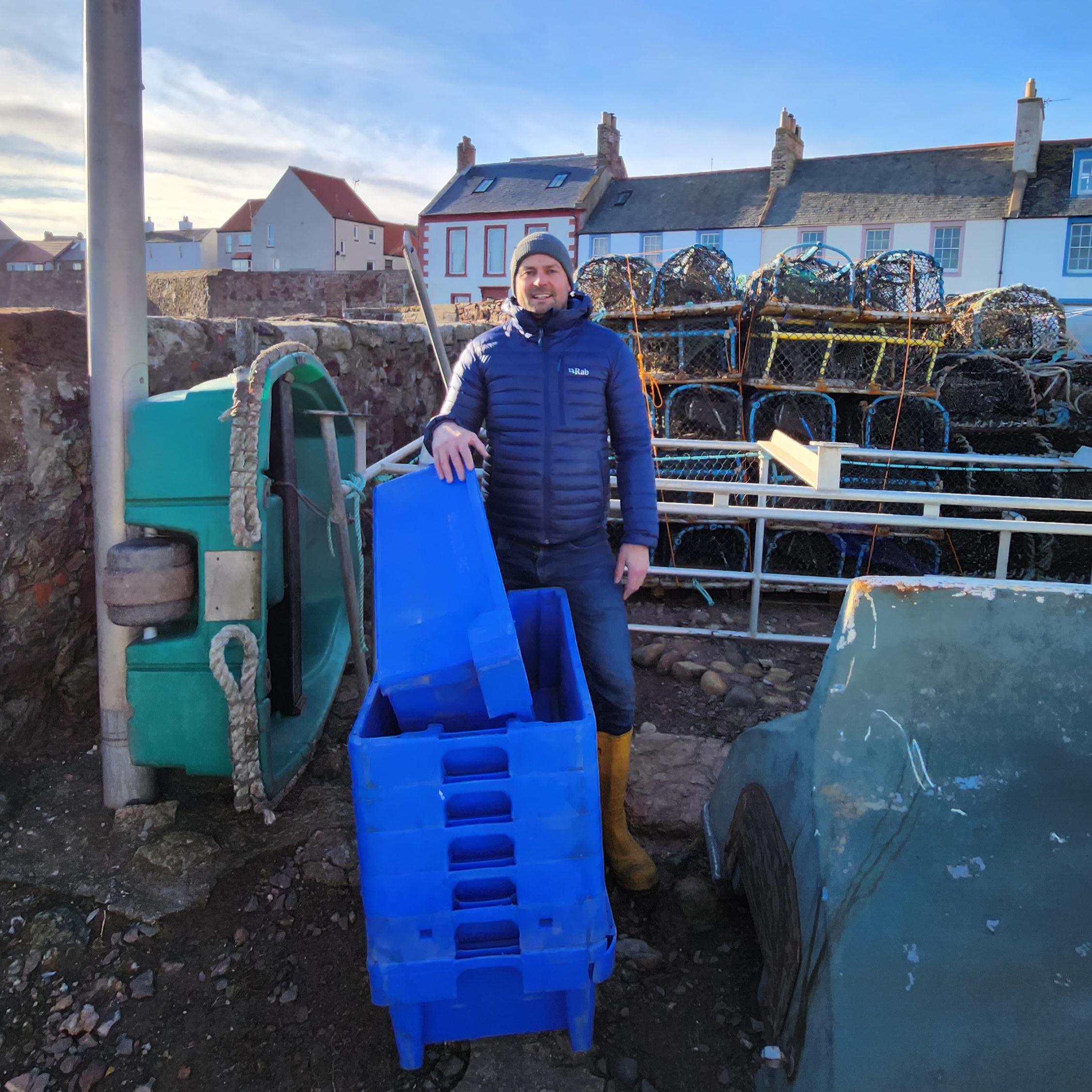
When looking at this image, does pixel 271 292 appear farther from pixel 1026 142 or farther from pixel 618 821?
pixel 618 821

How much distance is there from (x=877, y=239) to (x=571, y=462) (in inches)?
1023

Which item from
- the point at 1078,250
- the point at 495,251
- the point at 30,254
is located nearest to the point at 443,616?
the point at 1078,250

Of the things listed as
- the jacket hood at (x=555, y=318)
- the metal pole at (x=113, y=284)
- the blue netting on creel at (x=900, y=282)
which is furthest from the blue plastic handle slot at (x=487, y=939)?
the blue netting on creel at (x=900, y=282)

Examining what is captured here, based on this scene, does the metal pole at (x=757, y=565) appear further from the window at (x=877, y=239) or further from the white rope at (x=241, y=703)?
the window at (x=877, y=239)

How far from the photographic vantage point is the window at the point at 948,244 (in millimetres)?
23984

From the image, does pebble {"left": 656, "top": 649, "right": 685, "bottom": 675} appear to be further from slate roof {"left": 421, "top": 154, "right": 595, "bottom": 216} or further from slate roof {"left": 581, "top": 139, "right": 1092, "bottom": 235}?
slate roof {"left": 421, "top": 154, "right": 595, "bottom": 216}

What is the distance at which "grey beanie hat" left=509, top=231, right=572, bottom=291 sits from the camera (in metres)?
2.51

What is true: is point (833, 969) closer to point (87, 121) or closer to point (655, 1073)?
point (655, 1073)

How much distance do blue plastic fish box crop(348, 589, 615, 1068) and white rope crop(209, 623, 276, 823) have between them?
2.63ft

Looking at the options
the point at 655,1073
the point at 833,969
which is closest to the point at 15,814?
the point at 655,1073

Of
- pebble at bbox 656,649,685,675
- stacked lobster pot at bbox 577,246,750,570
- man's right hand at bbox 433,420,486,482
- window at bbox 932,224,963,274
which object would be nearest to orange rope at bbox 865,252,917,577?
stacked lobster pot at bbox 577,246,750,570

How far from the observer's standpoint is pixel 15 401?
2.76 metres

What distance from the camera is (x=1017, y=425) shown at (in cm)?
694

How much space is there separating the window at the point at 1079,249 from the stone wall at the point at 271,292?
17726 mm
